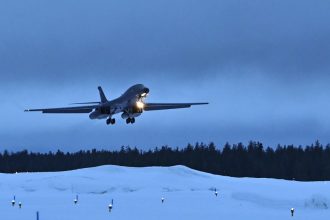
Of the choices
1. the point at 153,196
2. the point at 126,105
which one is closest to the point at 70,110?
the point at 126,105

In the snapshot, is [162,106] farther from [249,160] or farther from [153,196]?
[249,160]

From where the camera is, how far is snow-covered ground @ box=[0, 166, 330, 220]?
57656mm

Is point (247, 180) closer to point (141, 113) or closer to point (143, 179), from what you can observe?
point (143, 179)

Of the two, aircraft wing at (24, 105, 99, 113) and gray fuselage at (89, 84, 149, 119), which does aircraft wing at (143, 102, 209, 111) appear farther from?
aircraft wing at (24, 105, 99, 113)

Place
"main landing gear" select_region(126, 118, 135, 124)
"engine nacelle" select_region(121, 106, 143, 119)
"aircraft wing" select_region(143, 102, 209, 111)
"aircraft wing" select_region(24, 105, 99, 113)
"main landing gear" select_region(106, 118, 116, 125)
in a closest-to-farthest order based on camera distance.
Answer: "engine nacelle" select_region(121, 106, 143, 119) < "main landing gear" select_region(126, 118, 135, 124) < "main landing gear" select_region(106, 118, 116, 125) < "aircraft wing" select_region(143, 102, 209, 111) < "aircraft wing" select_region(24, 105, 99, 113)

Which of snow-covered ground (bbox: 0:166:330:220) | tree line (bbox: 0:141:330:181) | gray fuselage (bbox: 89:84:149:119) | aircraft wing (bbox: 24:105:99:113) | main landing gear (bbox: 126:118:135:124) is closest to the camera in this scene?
snow-covered ground (bbox: 0:166:330:220)

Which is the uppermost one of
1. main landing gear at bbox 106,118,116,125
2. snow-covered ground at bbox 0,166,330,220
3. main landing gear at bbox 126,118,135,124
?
main landing gear at bbox 106,118,116,125

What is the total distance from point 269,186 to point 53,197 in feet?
103

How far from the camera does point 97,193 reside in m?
90.7

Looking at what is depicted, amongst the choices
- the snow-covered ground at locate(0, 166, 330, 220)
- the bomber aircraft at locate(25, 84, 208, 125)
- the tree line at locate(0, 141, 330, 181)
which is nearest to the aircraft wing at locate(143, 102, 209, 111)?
the bomber aircraft at locate(25, 84, 208, 125)

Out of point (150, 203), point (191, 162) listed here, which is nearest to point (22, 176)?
point (150, 203)

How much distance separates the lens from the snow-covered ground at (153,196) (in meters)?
57.7

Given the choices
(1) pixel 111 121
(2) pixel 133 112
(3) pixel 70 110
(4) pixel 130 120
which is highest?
(3) pixel 70 110

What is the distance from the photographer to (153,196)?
266 feet
